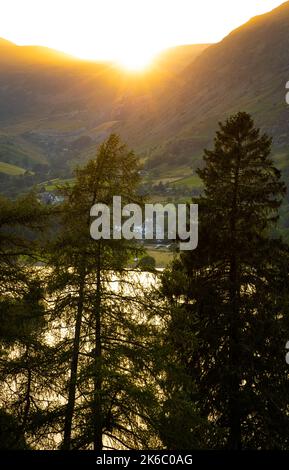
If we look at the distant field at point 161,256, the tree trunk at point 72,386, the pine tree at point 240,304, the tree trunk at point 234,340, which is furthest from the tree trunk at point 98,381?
the distant field at point 161,256

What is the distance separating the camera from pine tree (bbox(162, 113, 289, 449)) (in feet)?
61.5

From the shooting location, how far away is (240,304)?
19.1 meters

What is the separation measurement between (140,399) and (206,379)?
5741mm

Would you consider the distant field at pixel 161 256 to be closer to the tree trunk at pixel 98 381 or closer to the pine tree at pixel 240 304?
the pine tree at pixel 240 304

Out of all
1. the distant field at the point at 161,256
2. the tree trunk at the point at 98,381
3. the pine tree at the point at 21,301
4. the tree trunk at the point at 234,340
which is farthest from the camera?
the distant field at the point at 161,256

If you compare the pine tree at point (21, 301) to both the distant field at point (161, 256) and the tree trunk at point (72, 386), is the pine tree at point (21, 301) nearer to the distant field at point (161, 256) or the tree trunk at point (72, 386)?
the tree trunk at point (72, 386)

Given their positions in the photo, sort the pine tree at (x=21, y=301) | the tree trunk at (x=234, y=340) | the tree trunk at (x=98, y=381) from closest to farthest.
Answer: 1. the tree trunk at (x=98, y=381)
2. the pine tree at (x=21, y=301)
3. the tree trunk at (x=234, y=340)

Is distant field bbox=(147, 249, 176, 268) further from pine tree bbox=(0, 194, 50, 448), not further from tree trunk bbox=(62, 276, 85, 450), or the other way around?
tree trunk bbox=(62, 276, 85, 450)

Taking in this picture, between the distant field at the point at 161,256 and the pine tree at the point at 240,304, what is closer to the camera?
the pine tree at the point at 240,304

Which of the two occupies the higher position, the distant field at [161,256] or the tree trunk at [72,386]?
the distant field at [161,256]

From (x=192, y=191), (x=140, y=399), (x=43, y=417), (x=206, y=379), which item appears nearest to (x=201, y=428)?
(x=206, y=379)

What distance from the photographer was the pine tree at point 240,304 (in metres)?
18.8

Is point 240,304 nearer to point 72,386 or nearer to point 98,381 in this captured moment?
point 98,381
